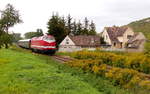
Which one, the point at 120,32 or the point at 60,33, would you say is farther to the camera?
the point at 120,32

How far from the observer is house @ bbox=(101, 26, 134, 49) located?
257 feet

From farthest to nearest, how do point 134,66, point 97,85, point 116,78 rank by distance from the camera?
point 134,66 < point 116,78 < point 97,85

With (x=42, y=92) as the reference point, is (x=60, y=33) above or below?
above

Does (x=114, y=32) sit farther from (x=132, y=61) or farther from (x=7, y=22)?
(x=132, y=61)

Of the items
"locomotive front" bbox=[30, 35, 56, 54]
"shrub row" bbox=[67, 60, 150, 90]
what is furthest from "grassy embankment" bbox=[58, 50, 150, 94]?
"locomotive front" bbox=[30, 35, 56, 54]

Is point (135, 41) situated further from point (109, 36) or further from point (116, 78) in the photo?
point (116, 78)

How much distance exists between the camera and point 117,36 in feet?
261

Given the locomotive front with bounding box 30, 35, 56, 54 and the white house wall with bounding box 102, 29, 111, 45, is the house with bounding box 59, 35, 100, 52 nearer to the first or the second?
the white house wall with bounding box 102, 29, 111, 45

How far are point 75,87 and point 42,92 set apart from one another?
5.77ft

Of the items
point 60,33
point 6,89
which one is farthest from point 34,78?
point 60,33

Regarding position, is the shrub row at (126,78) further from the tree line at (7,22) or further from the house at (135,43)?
the house at (135,43)

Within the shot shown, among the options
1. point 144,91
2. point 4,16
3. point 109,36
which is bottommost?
point 144,91

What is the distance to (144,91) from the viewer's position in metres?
12.9

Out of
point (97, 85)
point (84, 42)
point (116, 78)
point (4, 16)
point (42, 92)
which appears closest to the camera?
point (42, 92)
